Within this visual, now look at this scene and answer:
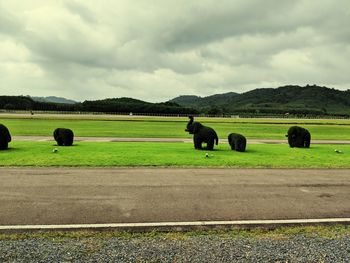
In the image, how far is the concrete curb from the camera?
23.5 ft

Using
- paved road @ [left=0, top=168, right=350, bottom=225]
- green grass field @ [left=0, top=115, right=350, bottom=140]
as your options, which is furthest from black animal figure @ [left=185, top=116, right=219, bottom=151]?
green grass field @ [left=0, top=115, right=350, bottom=140]

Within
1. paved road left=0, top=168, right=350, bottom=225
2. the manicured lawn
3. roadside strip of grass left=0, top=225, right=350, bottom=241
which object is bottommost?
roadside strip of grass left=0, top=225, right=350, bottom=241

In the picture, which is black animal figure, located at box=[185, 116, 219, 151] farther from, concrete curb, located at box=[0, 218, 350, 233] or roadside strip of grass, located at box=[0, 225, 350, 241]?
roadside strip of grass, located at box=[0, 225, 350, 241]

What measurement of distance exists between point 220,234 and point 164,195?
134 inches

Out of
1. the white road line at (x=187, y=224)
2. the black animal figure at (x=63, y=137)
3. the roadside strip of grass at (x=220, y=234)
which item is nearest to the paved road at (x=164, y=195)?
the white road line at (x=187, y=224)

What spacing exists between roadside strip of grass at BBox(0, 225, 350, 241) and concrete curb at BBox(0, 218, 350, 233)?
0.19 m

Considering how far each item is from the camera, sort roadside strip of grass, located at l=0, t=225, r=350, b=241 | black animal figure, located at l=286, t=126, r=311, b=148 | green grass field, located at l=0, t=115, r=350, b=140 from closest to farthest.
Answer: roadside strip of grass, located at l=0, t=225, r=350, b=241 < black animal figure, located at l=286, t=126, r=311, b=148 < green grass field, located at l=0, t=115, r=350, b=140

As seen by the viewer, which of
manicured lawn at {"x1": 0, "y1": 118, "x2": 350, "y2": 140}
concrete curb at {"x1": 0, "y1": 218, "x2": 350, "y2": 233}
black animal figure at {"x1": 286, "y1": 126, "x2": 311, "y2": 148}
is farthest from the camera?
manicured lawn at {"x1": 0, "y1": 118, "x2": 350, "y2": 140}

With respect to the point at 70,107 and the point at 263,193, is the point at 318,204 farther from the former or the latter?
the point at 70,107

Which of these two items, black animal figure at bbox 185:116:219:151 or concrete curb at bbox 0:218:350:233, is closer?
concrete curb at bbox 0:218:350:233

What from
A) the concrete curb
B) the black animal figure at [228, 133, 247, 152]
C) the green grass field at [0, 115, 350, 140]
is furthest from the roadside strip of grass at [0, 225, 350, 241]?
the green grass field at [0, 115, 350, 140]

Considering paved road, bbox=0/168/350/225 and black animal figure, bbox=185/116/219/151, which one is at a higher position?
black animal figure, bbox=185/116/219/151

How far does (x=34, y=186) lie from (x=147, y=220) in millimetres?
5357

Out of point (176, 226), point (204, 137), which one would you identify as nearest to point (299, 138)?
point (204, 137)
